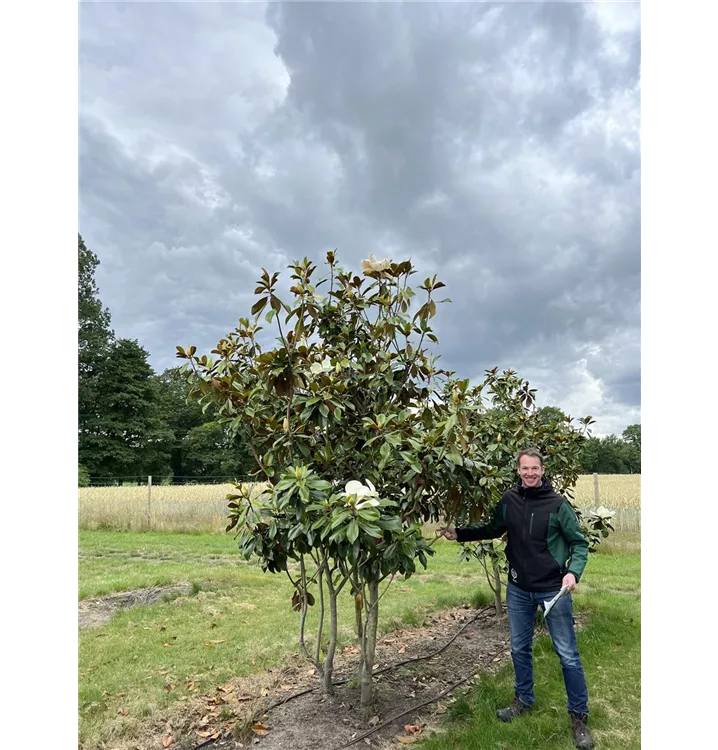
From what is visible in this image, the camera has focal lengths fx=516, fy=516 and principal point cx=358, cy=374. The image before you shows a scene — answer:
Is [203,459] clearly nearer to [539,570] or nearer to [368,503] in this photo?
[539,570]

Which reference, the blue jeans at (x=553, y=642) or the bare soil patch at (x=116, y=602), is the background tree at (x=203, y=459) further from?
the blue jeans at (x=553, y=642)

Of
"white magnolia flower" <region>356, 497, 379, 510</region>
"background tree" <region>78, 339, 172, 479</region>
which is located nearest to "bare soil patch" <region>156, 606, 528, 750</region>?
"white magnolia flower" <region>356, 497, 379, 510</region>

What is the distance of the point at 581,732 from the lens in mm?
2633

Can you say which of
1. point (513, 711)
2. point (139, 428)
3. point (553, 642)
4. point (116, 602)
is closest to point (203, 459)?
point (139, 428)

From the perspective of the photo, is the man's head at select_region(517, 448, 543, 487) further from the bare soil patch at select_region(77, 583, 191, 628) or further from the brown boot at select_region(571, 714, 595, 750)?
the bare soil patch at select_region(77, 583, 191, 628)

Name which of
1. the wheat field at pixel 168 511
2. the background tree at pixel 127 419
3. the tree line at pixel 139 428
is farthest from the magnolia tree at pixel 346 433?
the background tree at pixel 127 419

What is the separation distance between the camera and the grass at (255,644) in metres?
2.75

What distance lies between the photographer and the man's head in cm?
289

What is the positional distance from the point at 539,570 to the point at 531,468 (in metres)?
0.55
